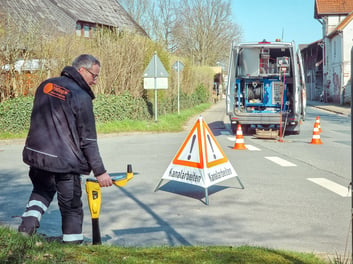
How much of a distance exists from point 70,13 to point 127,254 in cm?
4067

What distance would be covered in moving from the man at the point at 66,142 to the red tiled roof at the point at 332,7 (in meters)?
58.9

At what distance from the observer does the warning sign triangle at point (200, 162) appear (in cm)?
821

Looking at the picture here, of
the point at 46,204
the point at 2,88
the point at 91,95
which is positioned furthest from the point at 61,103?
the point at 2,88

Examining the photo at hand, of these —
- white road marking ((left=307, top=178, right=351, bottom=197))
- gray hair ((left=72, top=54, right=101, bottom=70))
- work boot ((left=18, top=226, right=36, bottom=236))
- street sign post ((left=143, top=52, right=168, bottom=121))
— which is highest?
street sign post ((left=143, top=52, right=168, bottom=121))

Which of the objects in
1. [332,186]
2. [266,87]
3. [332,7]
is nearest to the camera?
[332,186]

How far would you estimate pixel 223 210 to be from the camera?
7520 millimetres

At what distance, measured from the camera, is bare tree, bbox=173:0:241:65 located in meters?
67.3

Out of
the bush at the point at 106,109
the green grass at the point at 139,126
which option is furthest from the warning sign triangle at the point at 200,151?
the green grass at the point at 139,126

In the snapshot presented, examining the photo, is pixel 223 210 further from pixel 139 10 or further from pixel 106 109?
pixel 139 10

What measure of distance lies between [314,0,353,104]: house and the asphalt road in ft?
127

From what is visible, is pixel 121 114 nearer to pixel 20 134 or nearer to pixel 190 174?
pixel 20 134

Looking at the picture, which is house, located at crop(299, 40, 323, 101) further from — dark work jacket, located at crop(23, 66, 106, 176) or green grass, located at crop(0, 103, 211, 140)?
dark work jacket, located at crop(23, 66, 106, 176)

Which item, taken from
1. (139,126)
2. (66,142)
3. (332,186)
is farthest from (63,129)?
(139,126)

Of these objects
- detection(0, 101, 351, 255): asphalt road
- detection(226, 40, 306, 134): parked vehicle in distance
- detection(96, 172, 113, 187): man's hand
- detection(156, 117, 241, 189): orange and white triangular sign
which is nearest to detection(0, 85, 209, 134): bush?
detection(226, 40, 306, 134): parked vehicle in distance
